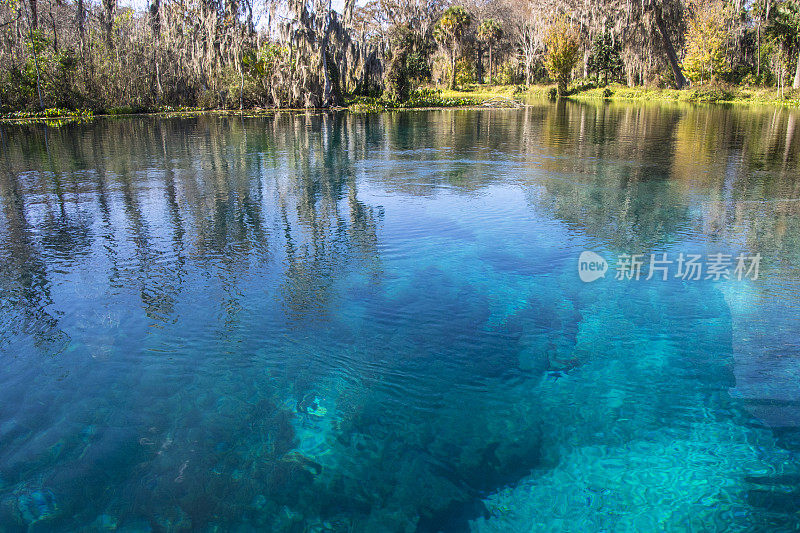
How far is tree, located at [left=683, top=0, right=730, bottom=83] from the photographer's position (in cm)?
4262

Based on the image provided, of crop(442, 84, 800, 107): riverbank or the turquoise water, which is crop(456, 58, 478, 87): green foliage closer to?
crop(442, 84, 800, 107): riverbank

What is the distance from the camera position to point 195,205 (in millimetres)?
11039

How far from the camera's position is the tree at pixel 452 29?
54938mm

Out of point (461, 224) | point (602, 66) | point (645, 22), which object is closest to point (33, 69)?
point (461, 224)

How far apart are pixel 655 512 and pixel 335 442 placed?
2.34 m

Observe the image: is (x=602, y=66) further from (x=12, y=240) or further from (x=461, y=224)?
(x=12, y=240)

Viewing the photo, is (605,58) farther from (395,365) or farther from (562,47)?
(395,365)

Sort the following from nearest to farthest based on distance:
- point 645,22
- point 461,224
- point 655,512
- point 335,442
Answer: point 655,512 < point 335,442 < point 461,224 < point 645,22

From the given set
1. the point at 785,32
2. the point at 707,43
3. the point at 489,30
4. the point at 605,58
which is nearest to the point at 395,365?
the point at 707,43

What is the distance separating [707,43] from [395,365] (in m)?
48.5

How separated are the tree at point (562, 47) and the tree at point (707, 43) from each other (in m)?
9.96

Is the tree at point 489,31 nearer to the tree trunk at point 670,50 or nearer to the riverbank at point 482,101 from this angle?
the riverbank at point 482,101

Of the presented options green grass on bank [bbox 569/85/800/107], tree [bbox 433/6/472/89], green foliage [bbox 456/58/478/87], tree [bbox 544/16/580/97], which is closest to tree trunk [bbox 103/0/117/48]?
tree [bbox 433/6/472/89]

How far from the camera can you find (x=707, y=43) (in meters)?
42.9
